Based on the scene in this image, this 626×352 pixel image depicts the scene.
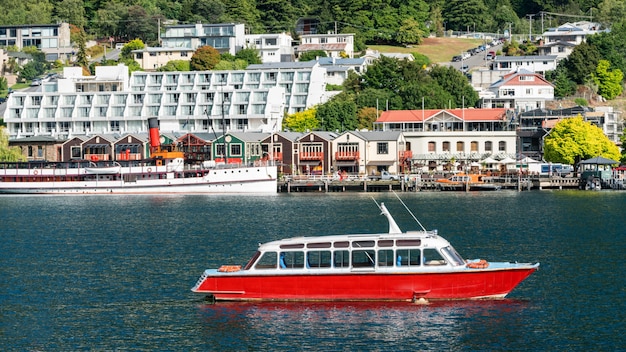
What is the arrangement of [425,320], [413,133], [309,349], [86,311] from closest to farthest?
[309,349], [425,320], [86,311], [413,133]

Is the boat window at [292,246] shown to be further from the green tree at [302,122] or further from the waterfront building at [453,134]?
the green tree at [302,122]

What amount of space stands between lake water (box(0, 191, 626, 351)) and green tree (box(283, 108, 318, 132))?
174ft

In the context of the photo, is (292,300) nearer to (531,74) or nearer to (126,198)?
(126,198)

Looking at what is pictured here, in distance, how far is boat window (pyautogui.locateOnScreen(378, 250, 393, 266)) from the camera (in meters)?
44.4

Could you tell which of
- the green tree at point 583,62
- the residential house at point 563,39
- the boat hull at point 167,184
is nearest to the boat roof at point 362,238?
the boat hull at point 167,184

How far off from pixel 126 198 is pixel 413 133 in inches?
1376

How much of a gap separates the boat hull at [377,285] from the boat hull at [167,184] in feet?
254

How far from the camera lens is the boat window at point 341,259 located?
44656mm

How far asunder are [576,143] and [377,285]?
8553 centimetres

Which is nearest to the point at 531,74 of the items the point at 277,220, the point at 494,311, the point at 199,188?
the point at 199,188

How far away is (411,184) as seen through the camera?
121 meters

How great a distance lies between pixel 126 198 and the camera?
118m

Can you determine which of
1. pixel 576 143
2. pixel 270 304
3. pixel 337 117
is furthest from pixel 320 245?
pixel 337 117

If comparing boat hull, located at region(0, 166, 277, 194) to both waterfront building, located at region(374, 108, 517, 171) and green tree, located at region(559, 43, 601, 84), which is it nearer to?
waterfront building, located at region(374, 108, 517, 171)
